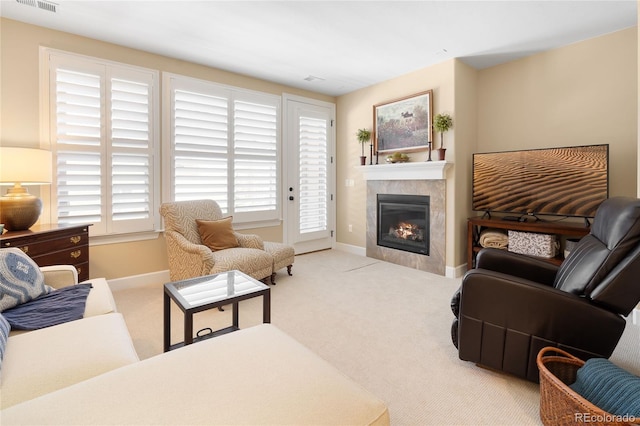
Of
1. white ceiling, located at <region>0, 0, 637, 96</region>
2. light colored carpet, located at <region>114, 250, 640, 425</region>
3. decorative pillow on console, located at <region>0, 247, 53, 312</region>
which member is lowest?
light colored carpet, located at <region>114, 250, 640, 425</region>

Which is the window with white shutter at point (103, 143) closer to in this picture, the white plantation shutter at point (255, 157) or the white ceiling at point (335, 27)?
the white ceiling at point (335, 27)

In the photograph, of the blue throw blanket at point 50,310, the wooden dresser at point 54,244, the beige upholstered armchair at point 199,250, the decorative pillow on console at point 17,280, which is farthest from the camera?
the beige upholstered armchair at point 199,250

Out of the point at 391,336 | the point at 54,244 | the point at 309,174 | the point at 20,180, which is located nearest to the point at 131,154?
the point at 20,180

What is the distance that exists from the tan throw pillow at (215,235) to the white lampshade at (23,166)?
4.53 ft

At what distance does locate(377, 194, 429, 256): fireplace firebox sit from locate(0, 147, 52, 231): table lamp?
389 cm

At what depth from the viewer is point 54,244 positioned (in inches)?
105

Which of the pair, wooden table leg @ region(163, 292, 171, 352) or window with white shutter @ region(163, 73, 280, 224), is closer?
wooden table leg @ region(163, 292, 171, 352)

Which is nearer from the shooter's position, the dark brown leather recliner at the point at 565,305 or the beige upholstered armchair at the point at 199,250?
the dark brown leather recliner at the point at 565,305

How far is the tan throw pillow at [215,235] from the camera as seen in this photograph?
11.4 feet

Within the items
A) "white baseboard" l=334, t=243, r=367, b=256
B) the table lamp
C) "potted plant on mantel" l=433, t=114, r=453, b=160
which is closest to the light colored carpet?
"white baseboard" l=334, t=243, r=367, b=256

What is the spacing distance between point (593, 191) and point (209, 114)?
170 inches

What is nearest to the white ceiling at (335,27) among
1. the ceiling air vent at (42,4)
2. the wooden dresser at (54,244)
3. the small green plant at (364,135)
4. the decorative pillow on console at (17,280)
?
the ceiling air vent at (42,4)

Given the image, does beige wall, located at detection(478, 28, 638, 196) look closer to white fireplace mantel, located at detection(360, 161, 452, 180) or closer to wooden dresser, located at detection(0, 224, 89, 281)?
white fireplace mantel, located at detection(360, 161, 452, 180)

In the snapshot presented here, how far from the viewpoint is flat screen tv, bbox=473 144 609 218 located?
10.1ft
